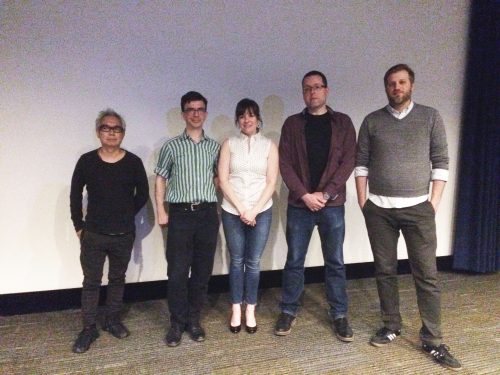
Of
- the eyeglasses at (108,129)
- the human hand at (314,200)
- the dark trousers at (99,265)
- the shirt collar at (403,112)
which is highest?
the shirt collar at (403,112)

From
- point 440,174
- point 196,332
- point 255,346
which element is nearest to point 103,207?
point 196,332

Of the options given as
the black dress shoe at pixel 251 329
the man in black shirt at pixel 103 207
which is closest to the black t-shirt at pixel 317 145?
the black dress shoe at pixel 251 329

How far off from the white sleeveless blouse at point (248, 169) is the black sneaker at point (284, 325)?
721 mm

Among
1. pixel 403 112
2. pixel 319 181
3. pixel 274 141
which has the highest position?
pixel 403 112

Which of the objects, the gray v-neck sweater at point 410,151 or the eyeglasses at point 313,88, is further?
the eyeglasses at point 313,88

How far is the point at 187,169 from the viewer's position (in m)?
2.15

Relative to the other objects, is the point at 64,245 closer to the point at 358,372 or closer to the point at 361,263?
the point at 358,372

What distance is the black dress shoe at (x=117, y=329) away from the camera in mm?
2268

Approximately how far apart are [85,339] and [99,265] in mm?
434

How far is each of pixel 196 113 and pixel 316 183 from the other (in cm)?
83

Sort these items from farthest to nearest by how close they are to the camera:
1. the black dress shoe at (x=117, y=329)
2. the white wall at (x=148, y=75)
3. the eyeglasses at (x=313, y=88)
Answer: the white wall at (x=148, y=75), the black dress shoe at (x=117, y=329), the eyeglasses at (x=313, y=88)

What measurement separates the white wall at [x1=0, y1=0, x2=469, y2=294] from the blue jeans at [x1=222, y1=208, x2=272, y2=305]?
0.71 meters

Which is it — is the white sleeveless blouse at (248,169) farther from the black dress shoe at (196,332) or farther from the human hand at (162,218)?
the black dress shoe at (196,332)

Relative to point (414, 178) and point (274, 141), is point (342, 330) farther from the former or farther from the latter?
point (274, 141)
